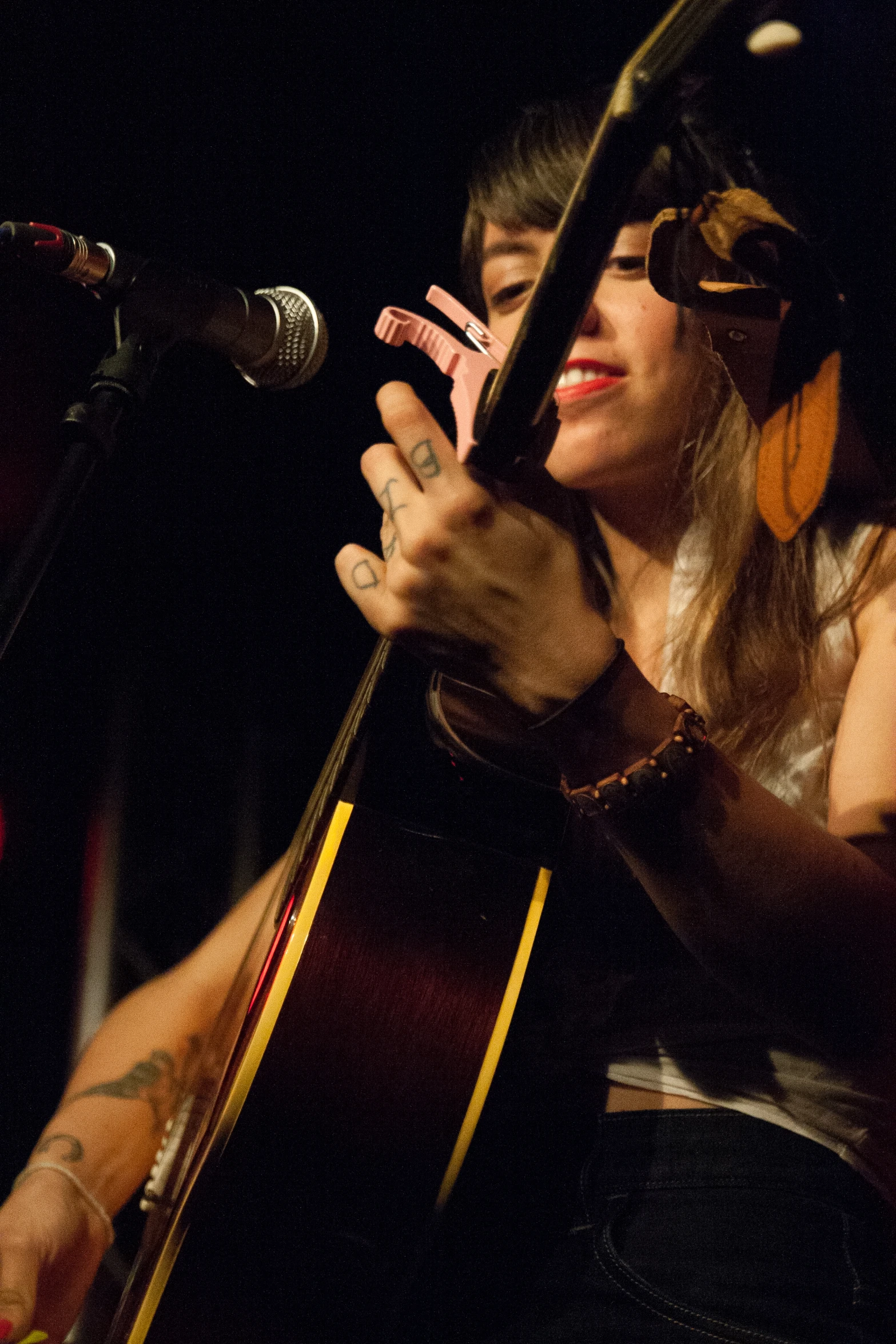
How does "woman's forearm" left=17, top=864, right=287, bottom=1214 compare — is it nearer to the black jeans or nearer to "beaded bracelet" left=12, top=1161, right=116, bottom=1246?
"beaded bracelet" left=12, top=1161, right=116, bottom=1246

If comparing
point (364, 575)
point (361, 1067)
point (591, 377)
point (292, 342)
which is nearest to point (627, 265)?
point (591, 377)

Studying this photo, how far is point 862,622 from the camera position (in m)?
1.03

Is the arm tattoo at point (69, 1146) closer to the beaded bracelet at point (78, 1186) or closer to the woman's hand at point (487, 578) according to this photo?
the beaded bracelet at point (78, 1186)

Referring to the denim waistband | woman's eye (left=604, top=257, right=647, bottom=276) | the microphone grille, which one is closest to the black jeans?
the denim waistband

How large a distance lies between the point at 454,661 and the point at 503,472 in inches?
6.4

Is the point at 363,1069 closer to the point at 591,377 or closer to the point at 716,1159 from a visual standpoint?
the point at 716,1159

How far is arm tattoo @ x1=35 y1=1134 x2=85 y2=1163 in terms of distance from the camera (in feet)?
3.84

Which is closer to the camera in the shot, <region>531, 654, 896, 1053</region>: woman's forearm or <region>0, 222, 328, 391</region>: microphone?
<region>531, 654, 896, 1053</region>: woman's forearm

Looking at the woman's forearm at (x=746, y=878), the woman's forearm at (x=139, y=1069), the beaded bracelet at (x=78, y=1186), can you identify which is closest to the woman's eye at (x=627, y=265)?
the woman's forearm at (x=746, y=878)

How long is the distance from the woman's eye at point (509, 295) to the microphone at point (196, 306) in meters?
0.38

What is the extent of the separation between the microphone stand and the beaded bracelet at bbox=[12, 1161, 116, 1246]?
0.64 metres

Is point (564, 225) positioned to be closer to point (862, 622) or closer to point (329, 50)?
point (862, 622)

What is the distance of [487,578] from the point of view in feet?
2.33

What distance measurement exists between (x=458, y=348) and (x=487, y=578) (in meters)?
0.21
